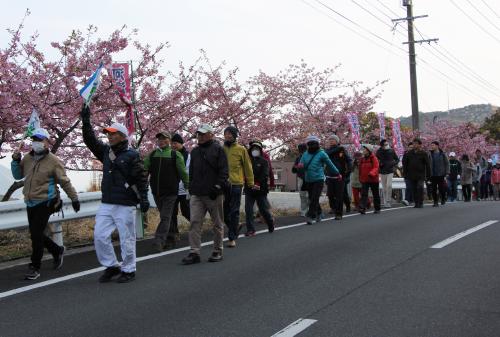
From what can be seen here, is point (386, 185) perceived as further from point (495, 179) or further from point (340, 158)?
point (495, 179)

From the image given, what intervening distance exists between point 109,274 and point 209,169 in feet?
6.31

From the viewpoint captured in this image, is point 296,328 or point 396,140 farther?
point 396,140

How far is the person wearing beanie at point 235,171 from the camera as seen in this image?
893 centimetres

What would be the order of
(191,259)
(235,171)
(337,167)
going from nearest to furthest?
(191,259)
(235,171)
(337,167)

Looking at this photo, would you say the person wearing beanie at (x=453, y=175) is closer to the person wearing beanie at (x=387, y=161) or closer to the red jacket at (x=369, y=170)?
the person wearing beanie at (x=387, y=161)

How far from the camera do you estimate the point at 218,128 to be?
57.4 ft

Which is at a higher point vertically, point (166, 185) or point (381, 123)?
point (381, 123)

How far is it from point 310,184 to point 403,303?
22.1 feet

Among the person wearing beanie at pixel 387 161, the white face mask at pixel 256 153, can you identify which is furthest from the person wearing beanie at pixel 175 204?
the person wearing beanie at pixel 387 161

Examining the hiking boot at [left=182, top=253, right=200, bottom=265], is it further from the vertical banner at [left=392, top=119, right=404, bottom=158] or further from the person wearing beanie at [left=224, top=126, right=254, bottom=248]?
the vertical banner at [left=392, top=119, right=404, bottom=158]

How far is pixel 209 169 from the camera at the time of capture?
758 centimetres

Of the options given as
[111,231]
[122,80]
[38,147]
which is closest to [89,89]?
[38,147]

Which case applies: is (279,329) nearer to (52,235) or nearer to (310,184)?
(52,235)

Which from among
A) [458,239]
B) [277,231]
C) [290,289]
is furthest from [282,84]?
[290,289]
